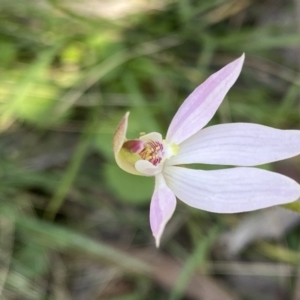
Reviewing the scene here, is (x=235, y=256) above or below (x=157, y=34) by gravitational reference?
below

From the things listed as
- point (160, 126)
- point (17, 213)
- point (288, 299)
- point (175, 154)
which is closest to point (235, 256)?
point (288, 299)

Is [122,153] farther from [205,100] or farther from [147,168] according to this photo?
[205,100]

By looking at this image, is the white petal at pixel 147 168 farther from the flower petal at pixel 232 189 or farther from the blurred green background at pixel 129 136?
the blurred green background at pixel 129 136

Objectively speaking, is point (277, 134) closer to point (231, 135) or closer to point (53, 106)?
point (231, 135)

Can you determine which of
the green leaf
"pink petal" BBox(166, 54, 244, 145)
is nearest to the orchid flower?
"pink petal" BBox(166, 54, 244, 145)

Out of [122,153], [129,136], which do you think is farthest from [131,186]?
[122,153]

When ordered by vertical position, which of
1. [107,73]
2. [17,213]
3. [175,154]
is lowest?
[17,213]

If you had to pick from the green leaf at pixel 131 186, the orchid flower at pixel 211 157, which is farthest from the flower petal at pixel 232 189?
the green leaf at pixel 131 186
